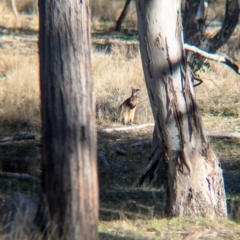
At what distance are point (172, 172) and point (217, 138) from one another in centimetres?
473

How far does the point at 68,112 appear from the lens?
5.34 metres

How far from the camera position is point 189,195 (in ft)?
22.7

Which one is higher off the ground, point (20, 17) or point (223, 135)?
point (20, 17)

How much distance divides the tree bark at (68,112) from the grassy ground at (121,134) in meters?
0.81

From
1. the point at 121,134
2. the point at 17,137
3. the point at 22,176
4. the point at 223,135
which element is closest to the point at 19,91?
the point at 17,137

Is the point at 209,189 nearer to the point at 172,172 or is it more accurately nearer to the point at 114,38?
the point at 172,172

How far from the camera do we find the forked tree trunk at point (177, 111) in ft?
22.3

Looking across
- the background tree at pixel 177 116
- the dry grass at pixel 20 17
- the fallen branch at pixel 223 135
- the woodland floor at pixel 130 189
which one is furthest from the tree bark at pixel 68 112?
the dry grass at pixel 20 17

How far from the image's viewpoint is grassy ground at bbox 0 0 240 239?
6.71 meters

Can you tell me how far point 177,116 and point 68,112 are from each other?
1.73 m

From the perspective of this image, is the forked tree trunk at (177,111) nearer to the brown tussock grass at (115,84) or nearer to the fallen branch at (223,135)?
the fallen branch at (223,135)

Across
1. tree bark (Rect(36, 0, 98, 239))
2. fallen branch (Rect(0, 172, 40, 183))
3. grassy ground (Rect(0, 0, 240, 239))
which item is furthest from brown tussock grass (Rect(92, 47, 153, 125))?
tree bark (Rect(36, 0, 98, 239))

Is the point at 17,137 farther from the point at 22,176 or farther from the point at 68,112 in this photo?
the point at 68,112

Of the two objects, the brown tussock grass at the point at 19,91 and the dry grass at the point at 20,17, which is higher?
the dry grass at the point at 20,17
